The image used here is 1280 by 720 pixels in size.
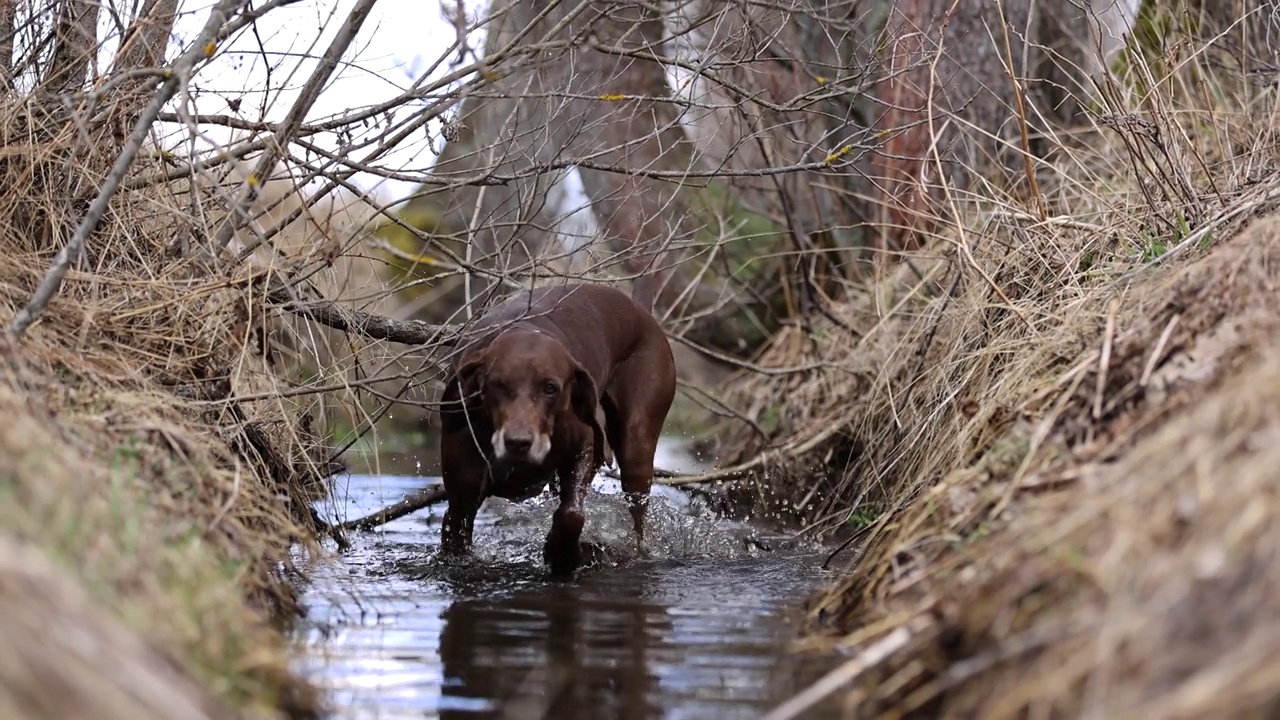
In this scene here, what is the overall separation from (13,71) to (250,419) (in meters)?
1.70

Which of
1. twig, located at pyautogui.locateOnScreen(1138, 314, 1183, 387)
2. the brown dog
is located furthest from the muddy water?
twig, located at pyautogui.locateOnScreen(1138, 314, 1183, 387)

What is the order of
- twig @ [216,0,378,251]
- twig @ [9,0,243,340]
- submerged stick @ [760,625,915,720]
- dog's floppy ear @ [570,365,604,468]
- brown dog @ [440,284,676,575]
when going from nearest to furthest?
submerged stick @ [760,625,915,720] < twig @ [9,0,243,340] < twig @ [216,0,378,251] < brown dog @ [440,284,676,575] < dog's floppy ear @ [570,365,604,468]

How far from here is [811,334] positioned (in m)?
8.27

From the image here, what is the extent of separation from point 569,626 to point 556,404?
135 centimetres

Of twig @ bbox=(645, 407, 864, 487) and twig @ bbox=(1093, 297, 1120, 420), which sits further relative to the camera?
twig @ bbox=(645, 407, 864, 487)

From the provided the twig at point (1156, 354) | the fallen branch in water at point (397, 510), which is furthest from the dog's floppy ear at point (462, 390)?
the twig at point (1156, 354)

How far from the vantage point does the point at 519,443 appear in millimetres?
5176

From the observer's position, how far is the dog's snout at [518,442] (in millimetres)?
5164

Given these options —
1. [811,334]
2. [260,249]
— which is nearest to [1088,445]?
[260,249]

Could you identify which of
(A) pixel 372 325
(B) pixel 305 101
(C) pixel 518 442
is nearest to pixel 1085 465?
(C) pixel 518 442

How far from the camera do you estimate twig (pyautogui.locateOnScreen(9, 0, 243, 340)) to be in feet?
13.3

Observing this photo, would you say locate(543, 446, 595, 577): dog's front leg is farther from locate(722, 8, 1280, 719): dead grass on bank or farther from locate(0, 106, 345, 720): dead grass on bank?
locate(722, 8, 1280, 719): dead grass on bank

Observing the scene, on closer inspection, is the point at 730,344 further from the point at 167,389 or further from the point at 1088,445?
the point at 1088,445

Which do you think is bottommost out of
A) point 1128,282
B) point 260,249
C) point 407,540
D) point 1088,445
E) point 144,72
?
point 407,540
